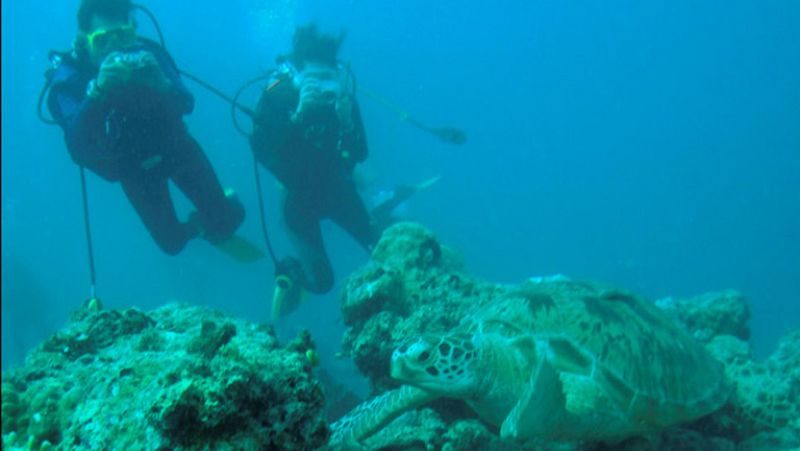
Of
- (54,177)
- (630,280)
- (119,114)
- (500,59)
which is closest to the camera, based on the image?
(119,114)

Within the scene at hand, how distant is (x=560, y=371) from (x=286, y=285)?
4.48 m

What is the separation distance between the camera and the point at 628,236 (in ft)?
171

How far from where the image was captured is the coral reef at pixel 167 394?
42.6 inches

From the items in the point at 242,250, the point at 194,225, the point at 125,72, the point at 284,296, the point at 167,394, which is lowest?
the point at 167,394

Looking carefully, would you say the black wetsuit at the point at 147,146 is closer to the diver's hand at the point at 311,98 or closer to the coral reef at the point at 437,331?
the diver's hand at the point at 311,98

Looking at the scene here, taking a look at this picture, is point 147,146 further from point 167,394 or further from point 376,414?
point 167,394

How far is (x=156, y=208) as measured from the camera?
6.06 meters

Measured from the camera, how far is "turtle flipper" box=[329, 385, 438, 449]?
220cm

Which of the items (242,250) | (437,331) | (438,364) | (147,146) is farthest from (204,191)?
(438,364)

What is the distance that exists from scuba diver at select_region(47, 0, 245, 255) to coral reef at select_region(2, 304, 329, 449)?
3.98m

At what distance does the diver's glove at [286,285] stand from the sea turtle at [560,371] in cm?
388

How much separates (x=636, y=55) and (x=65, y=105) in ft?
340

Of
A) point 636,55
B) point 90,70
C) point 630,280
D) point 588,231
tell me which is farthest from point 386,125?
point 90,70

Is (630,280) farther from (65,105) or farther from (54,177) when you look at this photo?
(54,177)
